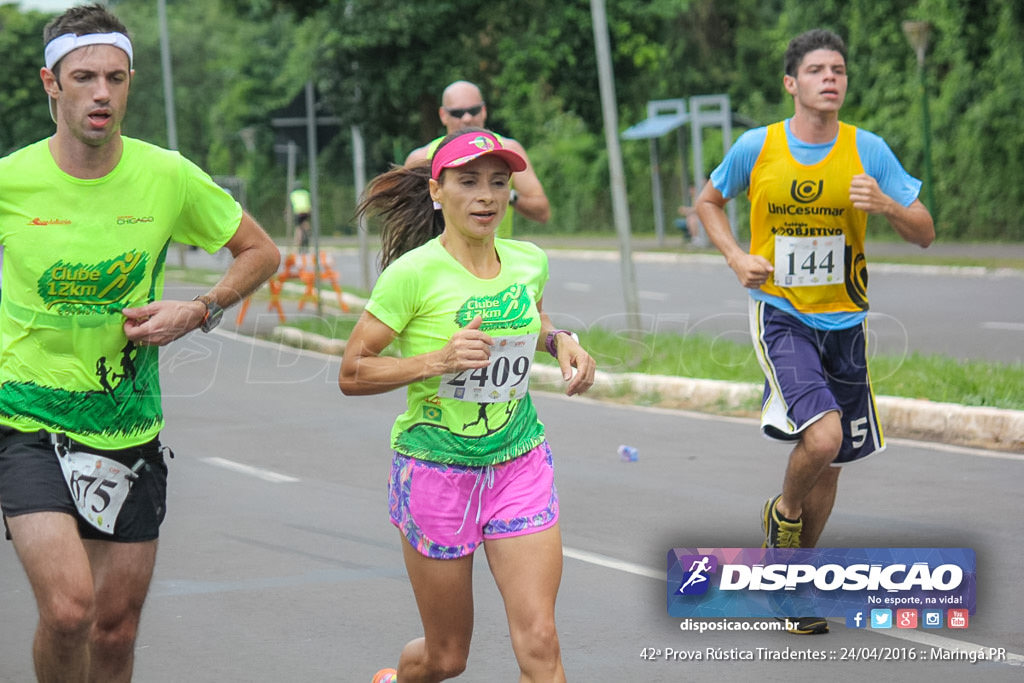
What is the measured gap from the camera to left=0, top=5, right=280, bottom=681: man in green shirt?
14.3 feet

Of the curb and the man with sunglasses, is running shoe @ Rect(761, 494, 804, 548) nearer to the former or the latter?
the man with sunglasses

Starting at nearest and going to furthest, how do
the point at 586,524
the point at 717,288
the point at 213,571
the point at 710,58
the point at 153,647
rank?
the point at 153,647, the point at 213,571, the point at 586,524, the point at 717,288, the point at 710,58

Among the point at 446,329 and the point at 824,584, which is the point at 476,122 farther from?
the point at 446,329

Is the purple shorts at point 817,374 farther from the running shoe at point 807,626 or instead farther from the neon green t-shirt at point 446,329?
the neon green t-shirt at point 446,329

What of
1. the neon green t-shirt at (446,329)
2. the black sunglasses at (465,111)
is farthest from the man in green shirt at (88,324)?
the black sunglasses at (465,111)

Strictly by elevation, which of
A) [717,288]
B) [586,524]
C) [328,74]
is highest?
[328,74]

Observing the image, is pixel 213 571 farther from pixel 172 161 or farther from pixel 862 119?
pixel 862 119

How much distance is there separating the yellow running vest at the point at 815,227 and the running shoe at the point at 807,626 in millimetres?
1248

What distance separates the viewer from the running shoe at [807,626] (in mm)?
6004

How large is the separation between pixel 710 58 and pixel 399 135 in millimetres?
23986

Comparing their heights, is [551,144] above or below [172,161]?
below

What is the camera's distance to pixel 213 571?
24.0 feet

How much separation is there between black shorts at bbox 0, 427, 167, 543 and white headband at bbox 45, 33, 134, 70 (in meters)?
1.03

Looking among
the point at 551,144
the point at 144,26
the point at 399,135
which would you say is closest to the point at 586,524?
the point at 399,135
